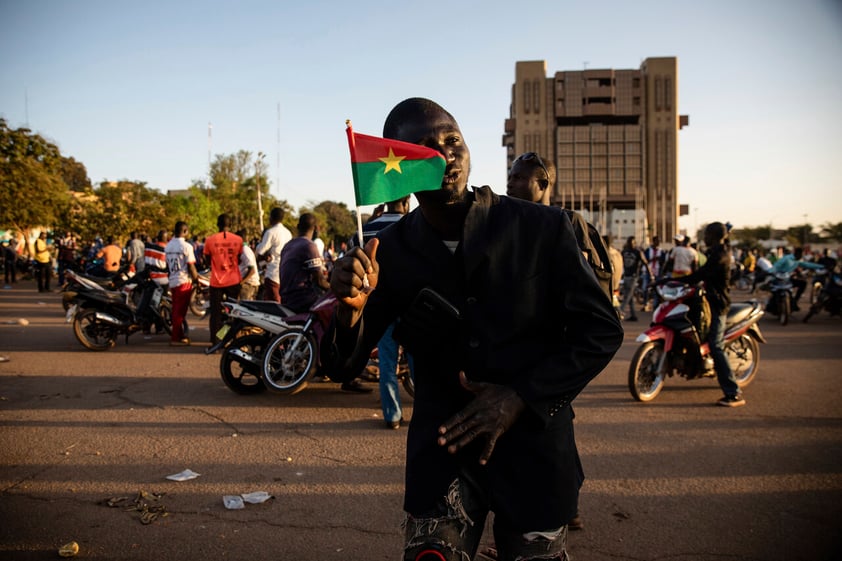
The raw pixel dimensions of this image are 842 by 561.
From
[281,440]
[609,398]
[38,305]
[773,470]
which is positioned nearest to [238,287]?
[281,440]

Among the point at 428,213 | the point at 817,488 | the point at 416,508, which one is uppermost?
the point at 428,213

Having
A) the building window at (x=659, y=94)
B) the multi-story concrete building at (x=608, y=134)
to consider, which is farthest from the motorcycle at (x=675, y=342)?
the building window at (x=659, y=94)

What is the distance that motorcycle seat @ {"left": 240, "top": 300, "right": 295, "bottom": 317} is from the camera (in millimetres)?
6941

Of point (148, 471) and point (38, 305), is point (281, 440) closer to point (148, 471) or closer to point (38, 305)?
point (148, 471)

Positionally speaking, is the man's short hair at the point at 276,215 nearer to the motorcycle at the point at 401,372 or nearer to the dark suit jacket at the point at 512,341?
the motorcycle at the point at 401,372

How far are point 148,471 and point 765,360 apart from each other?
8.46 meters

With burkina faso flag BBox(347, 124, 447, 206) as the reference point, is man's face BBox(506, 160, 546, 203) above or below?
above

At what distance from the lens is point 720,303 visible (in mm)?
6758

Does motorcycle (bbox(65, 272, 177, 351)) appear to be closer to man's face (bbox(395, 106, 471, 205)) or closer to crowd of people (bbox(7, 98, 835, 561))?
crowd of people (bbox(7, 98, 835, 561))

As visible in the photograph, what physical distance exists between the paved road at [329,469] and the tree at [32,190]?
20.6m

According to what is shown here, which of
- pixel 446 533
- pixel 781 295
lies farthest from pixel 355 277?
pixel 781 295

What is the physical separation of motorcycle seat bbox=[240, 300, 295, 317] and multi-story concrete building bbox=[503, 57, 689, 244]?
74.4 meters

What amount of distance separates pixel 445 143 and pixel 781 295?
46.9 feet

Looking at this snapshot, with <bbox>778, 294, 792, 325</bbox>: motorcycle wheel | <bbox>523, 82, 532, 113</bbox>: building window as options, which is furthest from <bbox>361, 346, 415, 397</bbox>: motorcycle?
<bbox>523, 82, 532, 113</bbox>: building window
